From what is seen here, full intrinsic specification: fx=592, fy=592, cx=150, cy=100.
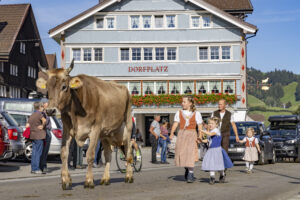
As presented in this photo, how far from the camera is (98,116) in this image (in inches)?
432

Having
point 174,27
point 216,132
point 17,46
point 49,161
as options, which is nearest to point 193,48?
point 174,27

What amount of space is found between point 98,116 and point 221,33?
39.6 meters

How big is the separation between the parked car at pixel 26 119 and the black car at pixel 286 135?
10929 mm

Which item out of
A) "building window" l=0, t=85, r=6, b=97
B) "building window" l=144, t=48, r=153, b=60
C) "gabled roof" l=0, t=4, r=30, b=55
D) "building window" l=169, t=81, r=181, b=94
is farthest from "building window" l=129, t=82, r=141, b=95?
Result: "building window" l=0, t=85, r=6, b=97

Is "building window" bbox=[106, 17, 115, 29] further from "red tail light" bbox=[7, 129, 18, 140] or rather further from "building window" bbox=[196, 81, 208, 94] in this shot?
"red tail light" bbox=[7, 129, 18, 140]

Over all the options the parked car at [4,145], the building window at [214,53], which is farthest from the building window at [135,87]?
the parked car at [4,145]

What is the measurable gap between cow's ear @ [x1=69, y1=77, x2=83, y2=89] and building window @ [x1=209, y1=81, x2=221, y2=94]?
39784mm

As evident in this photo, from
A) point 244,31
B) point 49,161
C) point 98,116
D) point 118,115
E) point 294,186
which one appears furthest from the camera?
point 244,31

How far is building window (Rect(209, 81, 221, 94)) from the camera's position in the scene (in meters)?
49.5

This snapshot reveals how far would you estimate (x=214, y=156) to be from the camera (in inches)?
495

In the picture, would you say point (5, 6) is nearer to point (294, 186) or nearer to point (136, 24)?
point (136, 24)

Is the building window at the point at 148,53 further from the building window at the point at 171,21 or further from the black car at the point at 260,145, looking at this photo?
the black car at the point at 260,145

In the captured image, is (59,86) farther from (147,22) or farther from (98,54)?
(147,22)

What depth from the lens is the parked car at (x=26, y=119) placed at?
2053cm
